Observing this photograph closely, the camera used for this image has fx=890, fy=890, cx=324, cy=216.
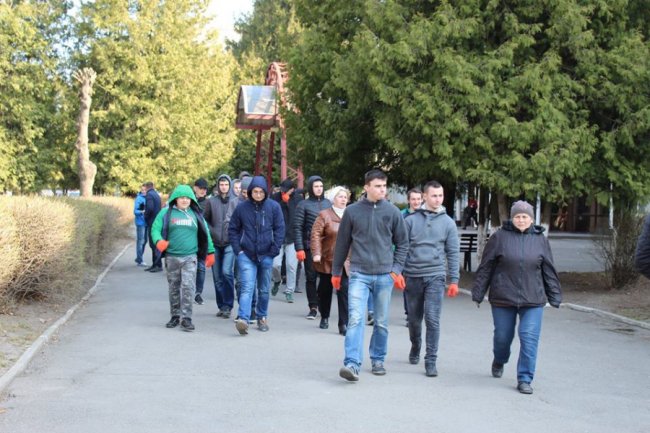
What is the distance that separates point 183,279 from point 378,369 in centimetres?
348

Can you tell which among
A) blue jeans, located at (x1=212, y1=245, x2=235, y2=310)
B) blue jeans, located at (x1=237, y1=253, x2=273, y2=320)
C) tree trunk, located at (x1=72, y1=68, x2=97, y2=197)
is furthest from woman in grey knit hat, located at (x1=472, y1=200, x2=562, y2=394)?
tree trunk, located at (x1=72, y1=68, x2=97, y2=197)

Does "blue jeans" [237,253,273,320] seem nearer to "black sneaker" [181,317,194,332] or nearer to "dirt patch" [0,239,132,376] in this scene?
"black sneaker" [181,317,194,332]

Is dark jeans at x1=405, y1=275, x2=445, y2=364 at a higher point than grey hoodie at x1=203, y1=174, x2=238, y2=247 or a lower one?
lower

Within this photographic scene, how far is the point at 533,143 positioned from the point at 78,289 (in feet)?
26.4

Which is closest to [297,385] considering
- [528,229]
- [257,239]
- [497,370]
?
[497,370]

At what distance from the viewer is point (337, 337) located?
34.3 feet

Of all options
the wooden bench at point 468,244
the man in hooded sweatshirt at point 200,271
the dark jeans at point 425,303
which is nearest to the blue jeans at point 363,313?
the dark jeans at point 425,303

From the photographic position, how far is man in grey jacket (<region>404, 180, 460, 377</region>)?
8.50 m

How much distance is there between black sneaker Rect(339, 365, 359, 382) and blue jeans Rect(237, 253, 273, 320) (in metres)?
2.91

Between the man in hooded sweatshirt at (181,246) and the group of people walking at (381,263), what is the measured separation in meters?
0.01

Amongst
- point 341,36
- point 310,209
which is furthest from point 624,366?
point 341,36

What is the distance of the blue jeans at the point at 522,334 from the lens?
7.62m

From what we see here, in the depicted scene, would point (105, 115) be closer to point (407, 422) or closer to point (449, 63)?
point (449, 63)

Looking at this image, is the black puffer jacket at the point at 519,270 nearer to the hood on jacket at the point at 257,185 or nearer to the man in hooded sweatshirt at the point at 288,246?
the hood on jacket at the point at 257,185
